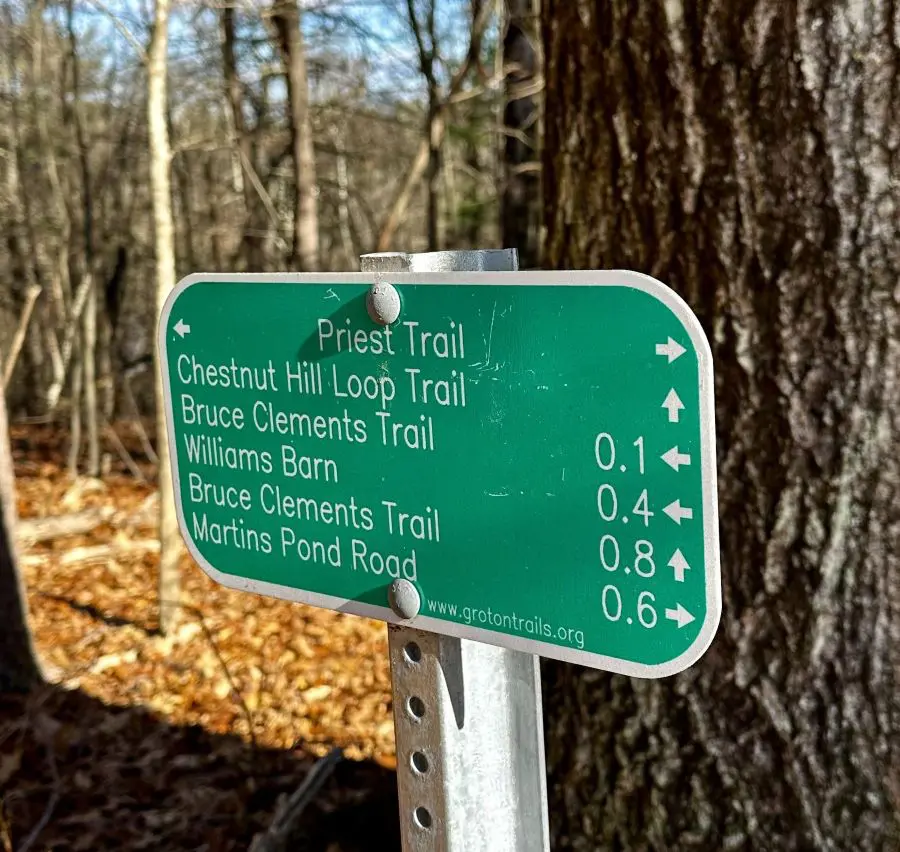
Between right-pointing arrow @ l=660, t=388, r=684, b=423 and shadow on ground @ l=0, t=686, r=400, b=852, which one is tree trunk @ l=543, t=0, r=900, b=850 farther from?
shadow on ground @ l=0, t=686, r=400, b=852

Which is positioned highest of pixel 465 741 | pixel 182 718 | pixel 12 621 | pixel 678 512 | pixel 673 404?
pixel 673 404

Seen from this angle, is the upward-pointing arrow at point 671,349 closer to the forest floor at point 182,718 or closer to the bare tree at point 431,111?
the forest floor at point 182,718

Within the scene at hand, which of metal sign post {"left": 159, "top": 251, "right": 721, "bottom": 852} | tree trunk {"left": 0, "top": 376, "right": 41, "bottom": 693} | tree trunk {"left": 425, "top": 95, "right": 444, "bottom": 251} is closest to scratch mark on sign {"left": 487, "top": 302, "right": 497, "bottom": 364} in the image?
metal sign post {"left": 159, "top": 251, "right": 721, "bottom": 852}

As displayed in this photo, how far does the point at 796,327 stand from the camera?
1.91 metres

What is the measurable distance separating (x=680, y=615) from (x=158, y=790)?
342 cm

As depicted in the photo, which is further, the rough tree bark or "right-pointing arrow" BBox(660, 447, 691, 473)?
the rough tree bark

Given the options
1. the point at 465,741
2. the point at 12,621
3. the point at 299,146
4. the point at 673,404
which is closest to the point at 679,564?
the point at 673,404

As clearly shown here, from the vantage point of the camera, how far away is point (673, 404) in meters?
0.98

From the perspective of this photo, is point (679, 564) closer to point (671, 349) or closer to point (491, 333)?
point (671, 349)

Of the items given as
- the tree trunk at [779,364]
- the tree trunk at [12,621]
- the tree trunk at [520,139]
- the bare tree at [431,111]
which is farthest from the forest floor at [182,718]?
the tree trunk at [520,139]

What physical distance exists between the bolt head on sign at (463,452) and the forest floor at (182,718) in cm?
184

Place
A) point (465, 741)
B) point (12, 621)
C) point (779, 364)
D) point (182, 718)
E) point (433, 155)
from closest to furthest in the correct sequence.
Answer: point (465, 741), point (779, 364), point (182, 718), point (12, 621), point (433, 155)

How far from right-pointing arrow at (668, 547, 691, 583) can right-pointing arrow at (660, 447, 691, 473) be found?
9 centimetres

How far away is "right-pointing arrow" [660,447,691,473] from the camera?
0.97 m
